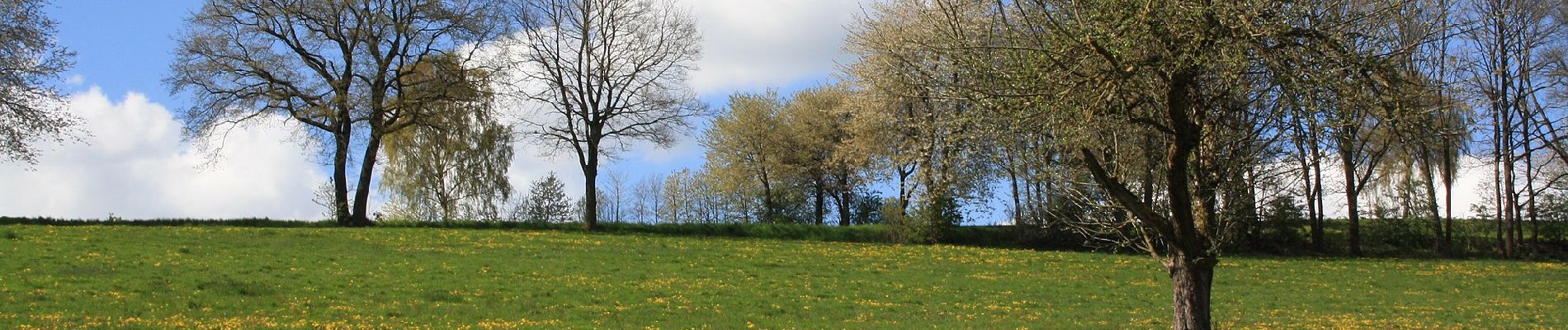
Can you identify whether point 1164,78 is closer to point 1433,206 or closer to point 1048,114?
point 1048,114

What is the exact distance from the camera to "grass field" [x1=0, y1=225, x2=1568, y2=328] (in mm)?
18594

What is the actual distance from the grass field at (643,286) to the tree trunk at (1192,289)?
7.38 meters

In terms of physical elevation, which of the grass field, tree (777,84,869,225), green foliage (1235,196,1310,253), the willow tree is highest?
tree (777,84,869,225)

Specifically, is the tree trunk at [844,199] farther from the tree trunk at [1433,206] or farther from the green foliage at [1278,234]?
the tree trunk at [1433,206]

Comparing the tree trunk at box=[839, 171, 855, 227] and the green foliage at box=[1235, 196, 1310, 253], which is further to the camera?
the tree trunk at box=[839, 171, 855, 227]

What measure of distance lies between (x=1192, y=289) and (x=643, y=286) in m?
14.3

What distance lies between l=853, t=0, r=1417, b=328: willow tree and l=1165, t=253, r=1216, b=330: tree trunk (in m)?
0.01

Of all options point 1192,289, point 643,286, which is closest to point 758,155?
point 643,286

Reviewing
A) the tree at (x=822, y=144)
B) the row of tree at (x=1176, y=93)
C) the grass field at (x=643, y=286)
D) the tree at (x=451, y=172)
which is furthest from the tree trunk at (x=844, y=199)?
the row of tree at (x=1176, y=93)

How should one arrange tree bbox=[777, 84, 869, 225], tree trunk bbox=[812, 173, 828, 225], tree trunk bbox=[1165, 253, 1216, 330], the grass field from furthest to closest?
tree trunk bbox=[812, 173, 828, 225], tree bbox=[777, 84, 869, 225], the grass field, tree trunk bbox=[1165, 253, 1216, 330]

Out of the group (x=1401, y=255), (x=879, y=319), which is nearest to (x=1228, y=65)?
(x=879, y=319)

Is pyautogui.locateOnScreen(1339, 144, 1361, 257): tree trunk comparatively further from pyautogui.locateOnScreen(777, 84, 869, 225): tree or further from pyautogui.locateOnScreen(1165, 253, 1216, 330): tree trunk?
pyautogui.locateOnScreen(1165, 253, 1216, 330): tree trunk

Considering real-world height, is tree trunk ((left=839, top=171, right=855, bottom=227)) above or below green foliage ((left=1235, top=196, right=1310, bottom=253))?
above

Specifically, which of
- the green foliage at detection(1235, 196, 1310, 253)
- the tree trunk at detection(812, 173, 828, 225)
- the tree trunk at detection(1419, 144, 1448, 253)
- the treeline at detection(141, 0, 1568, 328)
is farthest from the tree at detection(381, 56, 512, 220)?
the tree trunk at detection(1419, 144, 1448, 253)
